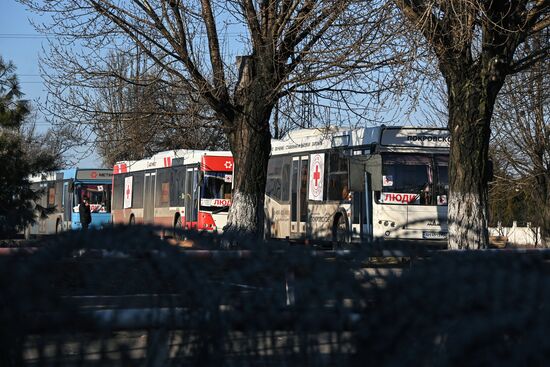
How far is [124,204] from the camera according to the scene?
37062 millimetres

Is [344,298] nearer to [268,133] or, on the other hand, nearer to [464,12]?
[464,12]

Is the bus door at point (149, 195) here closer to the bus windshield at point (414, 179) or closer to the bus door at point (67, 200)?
the bus door at point (67, 200)

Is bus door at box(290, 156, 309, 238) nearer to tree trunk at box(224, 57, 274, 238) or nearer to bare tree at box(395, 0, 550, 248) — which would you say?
tree trunk at box(224, 57, 274, 238)

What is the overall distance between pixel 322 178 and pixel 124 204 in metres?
13.7

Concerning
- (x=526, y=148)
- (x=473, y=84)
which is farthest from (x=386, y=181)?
(x=526, y=148)

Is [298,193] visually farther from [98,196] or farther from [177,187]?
[98,196]

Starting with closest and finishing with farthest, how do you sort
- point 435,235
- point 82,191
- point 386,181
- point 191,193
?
point 435,235 < point 386,181 < point 191,193 < point 82,191

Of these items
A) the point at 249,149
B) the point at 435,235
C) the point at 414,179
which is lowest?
the point at 435,235

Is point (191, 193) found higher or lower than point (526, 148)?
lower

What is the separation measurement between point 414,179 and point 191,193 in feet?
31.0

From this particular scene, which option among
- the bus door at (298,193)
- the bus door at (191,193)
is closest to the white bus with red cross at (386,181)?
the bus door at (298,193)

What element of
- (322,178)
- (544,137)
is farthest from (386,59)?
(544,137)

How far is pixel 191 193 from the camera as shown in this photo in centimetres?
3017

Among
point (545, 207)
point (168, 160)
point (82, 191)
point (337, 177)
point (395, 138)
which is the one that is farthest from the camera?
point (82, 191)
